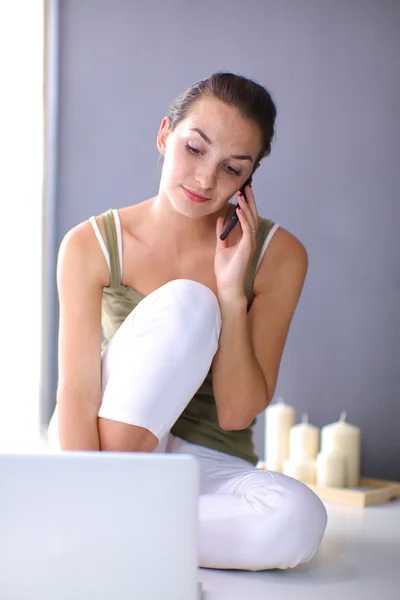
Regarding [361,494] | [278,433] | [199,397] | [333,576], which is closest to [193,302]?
[199,397]

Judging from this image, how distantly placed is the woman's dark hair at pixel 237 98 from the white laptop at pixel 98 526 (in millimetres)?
1028

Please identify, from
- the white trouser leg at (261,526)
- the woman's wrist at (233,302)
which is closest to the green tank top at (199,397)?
the woman's wrist at (233,302)

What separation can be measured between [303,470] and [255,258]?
1076mm

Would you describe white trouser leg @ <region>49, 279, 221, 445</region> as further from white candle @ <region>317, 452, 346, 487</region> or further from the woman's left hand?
white candle @ <region>317, 452, 346, 487</region>

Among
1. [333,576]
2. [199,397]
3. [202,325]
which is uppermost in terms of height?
[202,325]

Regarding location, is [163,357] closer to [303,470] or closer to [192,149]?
[192,149]

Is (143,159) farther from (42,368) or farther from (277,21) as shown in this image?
(42,368)

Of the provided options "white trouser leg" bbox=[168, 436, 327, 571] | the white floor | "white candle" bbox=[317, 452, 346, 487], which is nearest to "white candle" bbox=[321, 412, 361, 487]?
"white candle" bbox=[317, 452, 346, 487]

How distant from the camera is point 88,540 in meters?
1.11

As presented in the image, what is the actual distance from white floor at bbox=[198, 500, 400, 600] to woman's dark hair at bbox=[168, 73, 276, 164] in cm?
96

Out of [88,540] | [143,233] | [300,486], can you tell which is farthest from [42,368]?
[88,540]

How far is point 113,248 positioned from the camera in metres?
2.00

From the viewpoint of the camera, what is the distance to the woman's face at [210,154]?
1.85 meters

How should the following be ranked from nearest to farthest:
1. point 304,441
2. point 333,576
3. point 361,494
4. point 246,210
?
1. point 333,576
2. point 246,210
3. point 361,494
4. point 304,441
